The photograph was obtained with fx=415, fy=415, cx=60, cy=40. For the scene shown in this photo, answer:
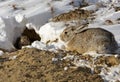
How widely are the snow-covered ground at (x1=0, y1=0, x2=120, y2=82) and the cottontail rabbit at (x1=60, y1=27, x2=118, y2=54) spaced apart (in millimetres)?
286

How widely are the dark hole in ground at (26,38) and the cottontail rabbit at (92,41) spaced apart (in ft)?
4.00

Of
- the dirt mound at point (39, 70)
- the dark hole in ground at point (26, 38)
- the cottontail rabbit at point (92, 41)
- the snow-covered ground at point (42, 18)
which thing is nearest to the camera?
the dirt mound at point (39, 70)

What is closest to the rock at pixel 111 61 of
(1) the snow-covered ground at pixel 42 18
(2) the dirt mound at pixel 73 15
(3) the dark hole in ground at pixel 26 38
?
(1) the snow-covered ground at pixel 42 18

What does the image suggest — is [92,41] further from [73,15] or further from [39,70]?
[73,15]

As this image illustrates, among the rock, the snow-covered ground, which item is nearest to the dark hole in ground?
the snow-covered ground

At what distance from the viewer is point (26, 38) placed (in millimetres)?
8594

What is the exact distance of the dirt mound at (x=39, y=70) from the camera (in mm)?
5867

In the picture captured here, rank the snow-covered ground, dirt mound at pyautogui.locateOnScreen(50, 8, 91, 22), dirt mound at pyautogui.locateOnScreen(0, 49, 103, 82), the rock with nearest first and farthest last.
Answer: dirt mound at pyautogui.locateOnScreen(0, 49, 103, 82)
the rock
the snow-covered ground
dirt mound at pyautogui.locateOnScreen(50, 8, 91, 22)

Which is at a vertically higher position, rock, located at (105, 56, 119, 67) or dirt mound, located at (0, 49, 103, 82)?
dirt mound, located at (0, 49, 103, 82)

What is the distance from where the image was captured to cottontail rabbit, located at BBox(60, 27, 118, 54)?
6.68 meters

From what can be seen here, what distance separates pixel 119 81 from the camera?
18.8 ft

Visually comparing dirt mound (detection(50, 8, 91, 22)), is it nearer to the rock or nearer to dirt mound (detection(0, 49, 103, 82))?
dirt mound (detection(0, 49, 103, 82))

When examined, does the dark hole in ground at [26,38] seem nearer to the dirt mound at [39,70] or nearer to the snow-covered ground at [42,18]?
the snow-covered ground at [42,18]

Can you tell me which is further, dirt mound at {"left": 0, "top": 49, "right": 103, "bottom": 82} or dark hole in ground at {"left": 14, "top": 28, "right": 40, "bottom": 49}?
dark hole in ground at {"left": 14, "top": 28, "right": 40, "bottom": 49}
